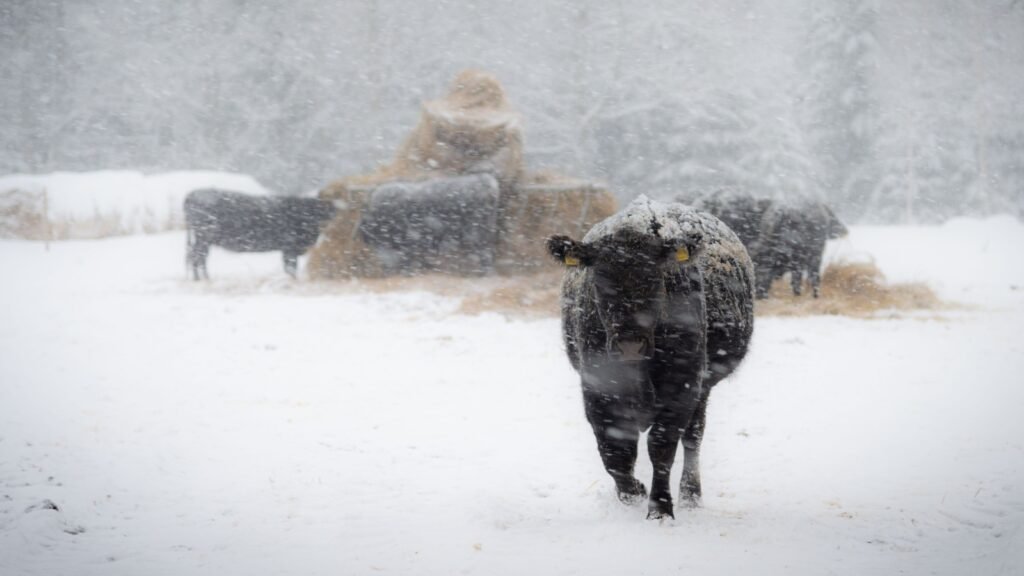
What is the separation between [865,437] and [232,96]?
31750mm

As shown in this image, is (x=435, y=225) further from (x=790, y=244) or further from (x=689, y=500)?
(x=689, y=500)

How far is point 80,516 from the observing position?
11.8 ft

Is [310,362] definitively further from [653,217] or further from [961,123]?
[961,123]

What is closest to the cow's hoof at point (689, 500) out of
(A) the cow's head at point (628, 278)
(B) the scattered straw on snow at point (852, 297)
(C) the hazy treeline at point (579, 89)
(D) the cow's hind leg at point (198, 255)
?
(A) the cow's head at point (628, 278)

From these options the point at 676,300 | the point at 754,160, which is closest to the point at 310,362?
the point at 676,300

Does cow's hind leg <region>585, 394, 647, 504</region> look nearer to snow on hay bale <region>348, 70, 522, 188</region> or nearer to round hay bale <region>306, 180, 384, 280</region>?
round hay bale <region>306, 180, 384, 280</region>

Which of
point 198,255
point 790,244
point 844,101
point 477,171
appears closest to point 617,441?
point 790,244

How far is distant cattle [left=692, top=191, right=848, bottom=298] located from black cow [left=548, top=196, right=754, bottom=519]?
7.10m

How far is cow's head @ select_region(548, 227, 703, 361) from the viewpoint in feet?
9.93

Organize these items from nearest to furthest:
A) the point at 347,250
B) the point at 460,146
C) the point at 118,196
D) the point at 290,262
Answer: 1. the point at 347,250
2. the point at 460,146
3. the point at 290,262
4. the point at 118,196

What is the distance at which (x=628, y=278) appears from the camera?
3018 millimetres

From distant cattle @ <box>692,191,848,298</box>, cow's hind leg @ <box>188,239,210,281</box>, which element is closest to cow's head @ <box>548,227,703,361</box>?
distant cattle @ <box>692,191,848,298</box>

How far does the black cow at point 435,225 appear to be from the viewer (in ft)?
41.6

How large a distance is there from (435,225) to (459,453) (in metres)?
8.52
